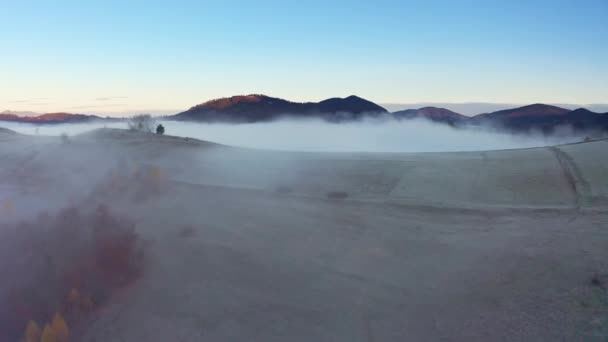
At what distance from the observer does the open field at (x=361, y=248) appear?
9.59 meters

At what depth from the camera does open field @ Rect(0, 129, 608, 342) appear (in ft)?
31.4

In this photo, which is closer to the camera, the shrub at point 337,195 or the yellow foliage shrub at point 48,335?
the yellow foliage shrub at point 48,335

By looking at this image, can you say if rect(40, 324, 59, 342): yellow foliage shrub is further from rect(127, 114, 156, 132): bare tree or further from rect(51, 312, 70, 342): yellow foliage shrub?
rect(127, 114, 156, 132): bare tree

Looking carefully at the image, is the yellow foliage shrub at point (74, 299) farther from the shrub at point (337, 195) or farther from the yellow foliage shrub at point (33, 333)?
the shrub at point (337, 195)

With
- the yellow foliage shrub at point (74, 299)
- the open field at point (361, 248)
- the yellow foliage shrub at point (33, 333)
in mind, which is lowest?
the yellow foliage shrub at point (33, 333)

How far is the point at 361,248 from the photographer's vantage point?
1423 centimetres

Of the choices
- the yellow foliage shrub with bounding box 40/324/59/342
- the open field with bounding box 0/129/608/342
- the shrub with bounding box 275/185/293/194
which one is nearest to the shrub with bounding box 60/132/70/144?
the open field with bounding box 0/129/608/342

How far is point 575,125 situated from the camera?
8588cm

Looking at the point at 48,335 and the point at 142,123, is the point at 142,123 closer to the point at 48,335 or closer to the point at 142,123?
the point at 142,123

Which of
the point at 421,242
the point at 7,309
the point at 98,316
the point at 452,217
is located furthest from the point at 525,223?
the point at 7,309

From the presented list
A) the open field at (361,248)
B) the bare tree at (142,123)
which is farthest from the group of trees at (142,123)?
the open field at (361,248)

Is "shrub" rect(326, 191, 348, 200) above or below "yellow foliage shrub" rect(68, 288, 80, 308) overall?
above

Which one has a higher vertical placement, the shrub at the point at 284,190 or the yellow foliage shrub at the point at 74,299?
the shrub at the point at 284,190

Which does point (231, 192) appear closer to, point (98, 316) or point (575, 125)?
point (98, 316)
